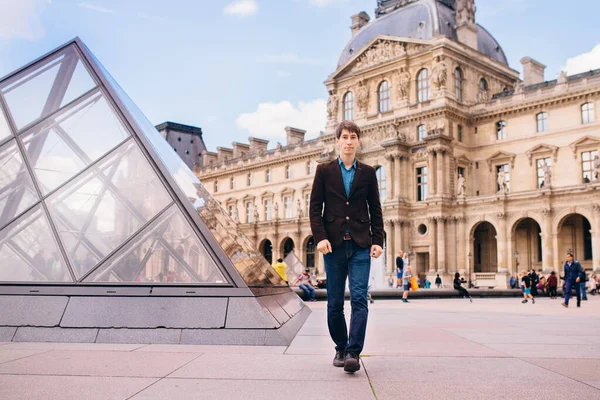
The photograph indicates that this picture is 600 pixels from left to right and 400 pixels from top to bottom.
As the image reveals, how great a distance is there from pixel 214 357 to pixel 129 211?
2.75 m

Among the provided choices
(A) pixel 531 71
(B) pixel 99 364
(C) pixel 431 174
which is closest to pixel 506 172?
(C) pixel 431 174

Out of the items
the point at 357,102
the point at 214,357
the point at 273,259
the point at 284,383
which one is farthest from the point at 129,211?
the point at 273,259

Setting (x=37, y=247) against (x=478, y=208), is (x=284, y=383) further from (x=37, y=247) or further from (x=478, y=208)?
(x=478, y=208)

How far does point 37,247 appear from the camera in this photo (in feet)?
24.5

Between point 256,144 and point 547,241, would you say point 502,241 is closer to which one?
point 547,241

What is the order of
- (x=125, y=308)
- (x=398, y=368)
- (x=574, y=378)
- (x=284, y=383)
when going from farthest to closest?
(x=125, y=308)
(x=398, y=368)
(x=574, y=378)
(x=284, y=383)

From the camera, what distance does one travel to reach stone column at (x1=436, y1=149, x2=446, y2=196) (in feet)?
147

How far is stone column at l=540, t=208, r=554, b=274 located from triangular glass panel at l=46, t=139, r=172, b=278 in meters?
36.3

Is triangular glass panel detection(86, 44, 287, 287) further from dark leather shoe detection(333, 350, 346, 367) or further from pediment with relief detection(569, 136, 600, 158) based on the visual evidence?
pediment with relief detection(569, 136, 600, 158)

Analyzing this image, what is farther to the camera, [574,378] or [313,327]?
[313,327]

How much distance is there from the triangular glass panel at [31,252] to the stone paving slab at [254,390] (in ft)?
11.7

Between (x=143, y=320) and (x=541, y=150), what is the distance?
4173 cm

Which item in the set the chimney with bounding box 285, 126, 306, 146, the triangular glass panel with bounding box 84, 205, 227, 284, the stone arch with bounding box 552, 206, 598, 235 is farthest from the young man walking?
the chimney with bounding box 285, 126, 306, 146

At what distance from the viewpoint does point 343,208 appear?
17.3 ft
